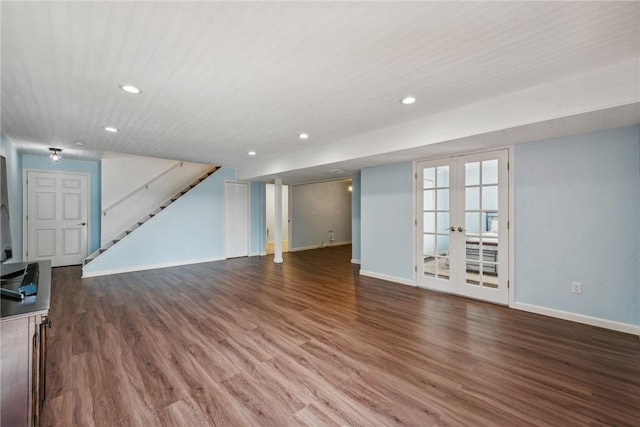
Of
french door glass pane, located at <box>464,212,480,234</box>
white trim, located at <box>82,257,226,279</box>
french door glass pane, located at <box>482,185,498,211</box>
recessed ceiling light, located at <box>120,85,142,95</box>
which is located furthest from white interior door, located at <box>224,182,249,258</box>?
french door glass pane, located at <box>482,185,498,211</box>

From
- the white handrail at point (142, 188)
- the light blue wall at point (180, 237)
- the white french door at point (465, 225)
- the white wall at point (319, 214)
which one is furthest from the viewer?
the white wall at point (319, 214)

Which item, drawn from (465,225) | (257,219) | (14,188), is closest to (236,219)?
(257,219)

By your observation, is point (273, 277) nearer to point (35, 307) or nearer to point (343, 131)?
point (343, 131)

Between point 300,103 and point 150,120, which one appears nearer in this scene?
point 300,103

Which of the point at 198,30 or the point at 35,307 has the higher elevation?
the point at 198,30

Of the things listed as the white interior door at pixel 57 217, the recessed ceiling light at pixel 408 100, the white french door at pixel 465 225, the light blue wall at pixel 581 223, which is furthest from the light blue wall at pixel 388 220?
the white interior door at pixel 57 217

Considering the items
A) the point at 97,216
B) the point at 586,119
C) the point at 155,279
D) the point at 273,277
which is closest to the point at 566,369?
the point at 586,119

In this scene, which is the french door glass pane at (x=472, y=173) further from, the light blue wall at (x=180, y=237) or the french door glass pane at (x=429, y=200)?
the light blue wall at (x=180, y=237)

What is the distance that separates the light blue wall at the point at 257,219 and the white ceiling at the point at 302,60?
430 centimetres

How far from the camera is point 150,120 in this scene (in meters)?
3.54

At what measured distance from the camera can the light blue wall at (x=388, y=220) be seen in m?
4.81

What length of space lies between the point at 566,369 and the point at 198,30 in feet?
12.5

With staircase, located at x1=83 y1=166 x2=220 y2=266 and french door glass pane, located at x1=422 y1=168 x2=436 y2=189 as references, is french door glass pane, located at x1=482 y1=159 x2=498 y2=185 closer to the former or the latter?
french door glass pane, located at x1=422 y1=168 x2=436 y2=189

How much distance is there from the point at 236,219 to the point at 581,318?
23.3ft
